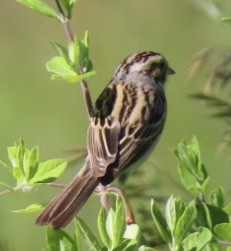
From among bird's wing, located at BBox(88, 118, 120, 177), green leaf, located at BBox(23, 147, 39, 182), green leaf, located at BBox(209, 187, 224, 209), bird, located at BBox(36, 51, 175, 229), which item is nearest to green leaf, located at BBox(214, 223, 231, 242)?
green leaf, located at BBox(209, 187, 224, 209)

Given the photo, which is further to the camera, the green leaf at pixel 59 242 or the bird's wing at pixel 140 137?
the bird's wing at pixel 140 137

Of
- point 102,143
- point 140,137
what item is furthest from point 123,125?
point 102,143

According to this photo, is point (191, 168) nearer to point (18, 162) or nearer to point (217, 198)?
point (217, 198)

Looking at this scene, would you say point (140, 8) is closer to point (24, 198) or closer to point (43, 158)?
point (43, 158)

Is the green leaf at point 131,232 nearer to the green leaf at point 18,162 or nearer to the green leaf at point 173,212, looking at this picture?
the green leaf at point 173,212

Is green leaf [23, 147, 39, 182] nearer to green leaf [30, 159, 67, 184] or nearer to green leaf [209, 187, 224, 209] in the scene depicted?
green leaf [30, 159, 67, 184]

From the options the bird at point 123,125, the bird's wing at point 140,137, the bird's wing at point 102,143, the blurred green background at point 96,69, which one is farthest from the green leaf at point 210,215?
the blurred green background at point 96,69
